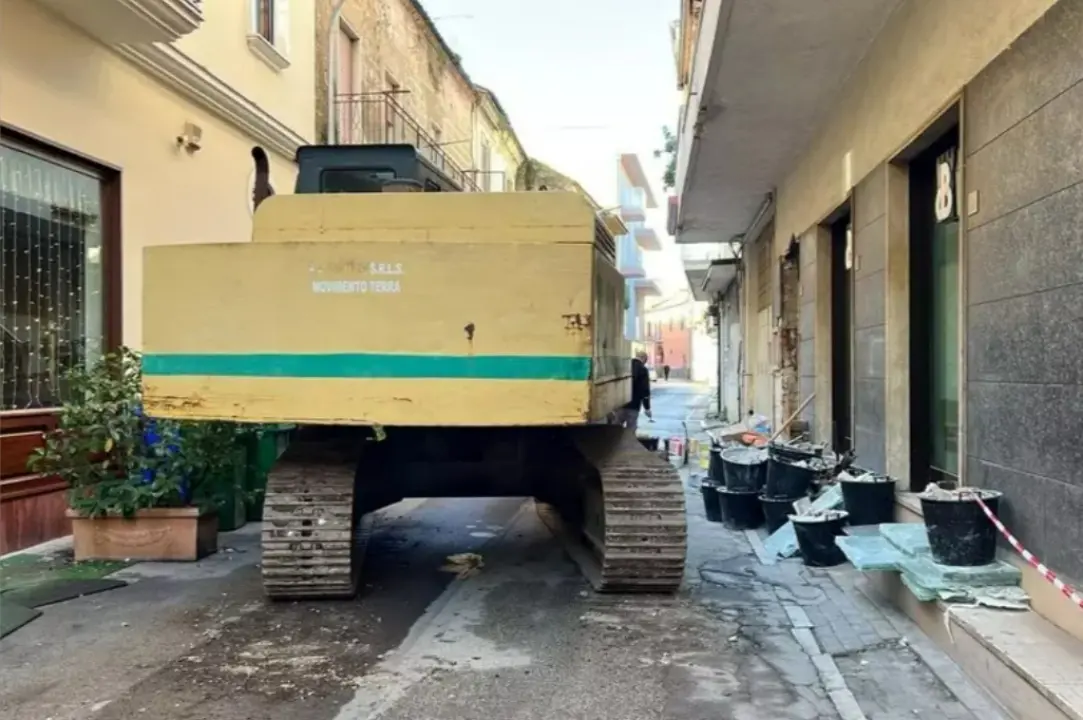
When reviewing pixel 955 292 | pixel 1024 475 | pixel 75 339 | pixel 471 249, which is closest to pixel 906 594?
pixel 1024 475

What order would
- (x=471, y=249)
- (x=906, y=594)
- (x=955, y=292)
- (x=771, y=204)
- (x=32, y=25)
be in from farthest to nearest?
(x=771, y=204) → (x=32, y=25) → (x=955, y=292) → (x=906, y=594) → (x=471, y=249)

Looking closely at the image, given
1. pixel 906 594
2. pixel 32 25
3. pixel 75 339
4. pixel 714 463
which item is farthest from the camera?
pixel 714 463

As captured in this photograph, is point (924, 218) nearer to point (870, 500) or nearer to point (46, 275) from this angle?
point (870, 500)

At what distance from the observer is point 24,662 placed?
14.2 feet

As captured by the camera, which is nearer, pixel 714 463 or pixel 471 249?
pixel 471 249

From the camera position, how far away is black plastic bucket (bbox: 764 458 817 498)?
7414 millimetres

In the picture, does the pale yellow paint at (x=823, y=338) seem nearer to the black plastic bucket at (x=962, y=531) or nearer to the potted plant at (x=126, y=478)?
the black plastic bucket at (x=962, y=531)

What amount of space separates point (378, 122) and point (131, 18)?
9538 millimetres

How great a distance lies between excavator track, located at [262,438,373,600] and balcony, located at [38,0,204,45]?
14.6 ft

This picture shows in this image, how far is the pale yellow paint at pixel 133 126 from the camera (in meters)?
7.16

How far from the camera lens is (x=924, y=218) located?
654cm

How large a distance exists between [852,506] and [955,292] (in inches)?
59.6

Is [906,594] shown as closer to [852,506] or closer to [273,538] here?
[852,506]

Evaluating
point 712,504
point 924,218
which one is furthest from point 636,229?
point 924,218
